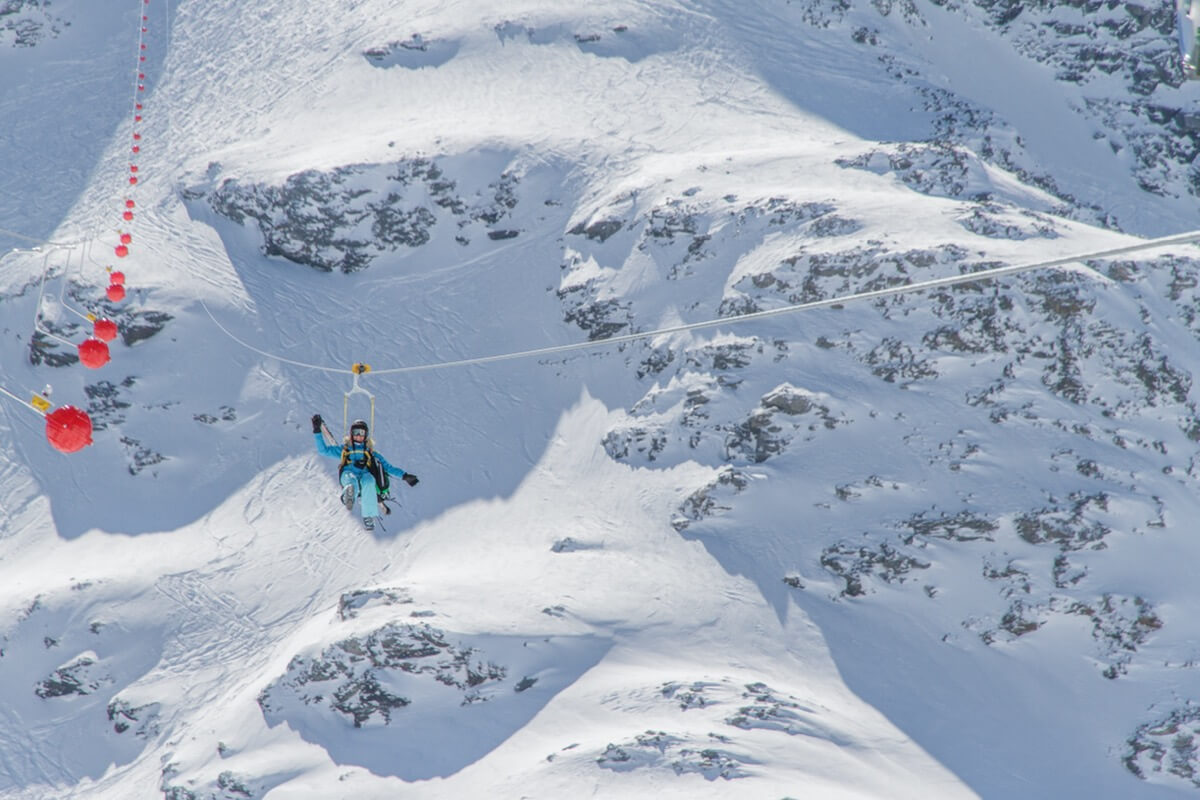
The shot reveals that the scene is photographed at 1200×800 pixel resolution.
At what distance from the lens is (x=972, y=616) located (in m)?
32.0

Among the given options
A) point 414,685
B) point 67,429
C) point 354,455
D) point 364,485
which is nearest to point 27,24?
point 414,685

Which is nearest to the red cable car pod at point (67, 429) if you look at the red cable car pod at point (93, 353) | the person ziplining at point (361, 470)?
the person ziplining at point (361, 470)

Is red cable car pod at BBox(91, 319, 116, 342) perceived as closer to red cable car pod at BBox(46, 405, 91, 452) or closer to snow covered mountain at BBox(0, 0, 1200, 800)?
snow covered mountain at BBox(0, 0, 1200, 800)

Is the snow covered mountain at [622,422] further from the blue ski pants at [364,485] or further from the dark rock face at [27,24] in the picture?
the blue ski pants at [364,485]

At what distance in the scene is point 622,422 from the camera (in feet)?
116

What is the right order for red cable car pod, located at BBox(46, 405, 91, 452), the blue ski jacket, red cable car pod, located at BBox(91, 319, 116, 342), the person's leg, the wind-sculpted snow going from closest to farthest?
red cable car pod, located at BBox(46, 405, 91, 452) → the blue ski jacket → the person's leg → red cable car pod, located at BBox(91, 319, 116, 342) → the wind-sculpted snow

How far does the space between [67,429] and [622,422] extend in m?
21.4

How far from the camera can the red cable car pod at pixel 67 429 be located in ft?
54.3

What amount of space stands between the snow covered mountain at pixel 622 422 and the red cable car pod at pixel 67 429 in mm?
15703

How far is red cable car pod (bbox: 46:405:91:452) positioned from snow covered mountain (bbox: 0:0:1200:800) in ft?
51.5

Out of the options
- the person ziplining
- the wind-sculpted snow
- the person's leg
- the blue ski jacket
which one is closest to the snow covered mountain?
the wind-sculpted snow

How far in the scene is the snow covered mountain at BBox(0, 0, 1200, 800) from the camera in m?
30.9

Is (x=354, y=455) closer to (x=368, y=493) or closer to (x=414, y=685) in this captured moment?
(x=368, y=493)

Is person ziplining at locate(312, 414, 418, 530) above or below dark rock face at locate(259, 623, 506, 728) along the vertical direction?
above
